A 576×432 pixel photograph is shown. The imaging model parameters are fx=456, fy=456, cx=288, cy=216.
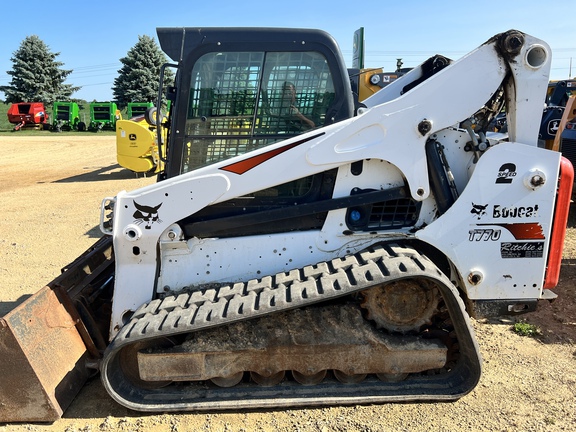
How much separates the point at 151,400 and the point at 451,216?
2.41m

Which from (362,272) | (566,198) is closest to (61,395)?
(362,272)

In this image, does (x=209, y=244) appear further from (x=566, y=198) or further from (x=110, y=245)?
(x=566, y=198)

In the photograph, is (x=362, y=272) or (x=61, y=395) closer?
(x=362, y=272)

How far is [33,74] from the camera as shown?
3812 centimetres

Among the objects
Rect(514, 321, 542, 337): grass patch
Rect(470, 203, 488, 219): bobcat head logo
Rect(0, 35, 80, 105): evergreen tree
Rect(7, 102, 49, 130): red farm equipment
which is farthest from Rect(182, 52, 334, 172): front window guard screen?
Rect(0, 35, 80, 105): evergreen tree

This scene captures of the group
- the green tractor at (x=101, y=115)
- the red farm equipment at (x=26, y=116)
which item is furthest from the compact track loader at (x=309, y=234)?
the red farm equipment at (x=26, y=116)

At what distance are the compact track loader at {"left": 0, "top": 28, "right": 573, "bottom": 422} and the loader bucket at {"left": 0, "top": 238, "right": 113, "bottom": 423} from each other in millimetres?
13

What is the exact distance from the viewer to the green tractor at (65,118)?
29800 millimetres

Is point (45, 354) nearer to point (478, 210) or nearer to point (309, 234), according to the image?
point (309, 234)

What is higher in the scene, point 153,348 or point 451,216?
point 451,216

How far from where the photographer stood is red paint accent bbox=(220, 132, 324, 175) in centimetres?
310

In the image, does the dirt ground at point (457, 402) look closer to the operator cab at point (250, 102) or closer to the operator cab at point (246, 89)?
the operator cab at point (250, 102)

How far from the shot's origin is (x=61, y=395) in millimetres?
3109

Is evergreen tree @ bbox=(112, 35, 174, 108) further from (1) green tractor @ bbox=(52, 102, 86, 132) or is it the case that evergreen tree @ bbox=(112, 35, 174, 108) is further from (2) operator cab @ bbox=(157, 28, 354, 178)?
(2) operator cab @ bbox=(157, 28, 354, 178)
